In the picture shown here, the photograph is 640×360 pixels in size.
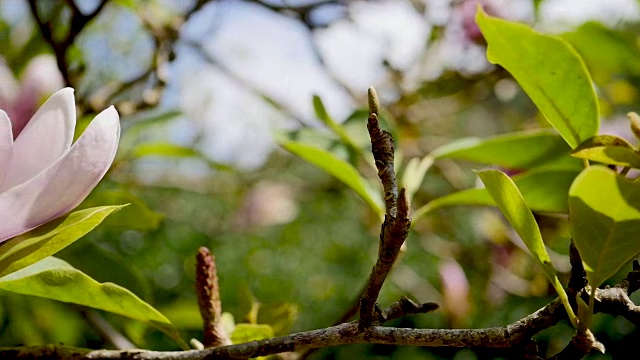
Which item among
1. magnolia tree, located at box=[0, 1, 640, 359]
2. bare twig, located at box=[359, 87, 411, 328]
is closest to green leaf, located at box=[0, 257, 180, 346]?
magnolia tree, located at box=[0, 1, 640, 359]

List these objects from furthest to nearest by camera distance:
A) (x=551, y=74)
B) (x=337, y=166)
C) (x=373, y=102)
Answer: (x=337, y=166), (x=551, y=74), (x=373, y=102)

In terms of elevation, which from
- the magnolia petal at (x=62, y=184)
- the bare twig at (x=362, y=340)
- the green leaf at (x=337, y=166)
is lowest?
the green leaf at (x=337, y=166)

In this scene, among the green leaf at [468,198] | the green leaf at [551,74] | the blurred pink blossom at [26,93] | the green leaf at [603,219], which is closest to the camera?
the green leaf at [603,219]

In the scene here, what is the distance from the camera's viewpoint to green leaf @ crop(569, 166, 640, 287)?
13.4 inches

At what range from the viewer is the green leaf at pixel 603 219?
34 cm

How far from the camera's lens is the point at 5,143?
39 cm

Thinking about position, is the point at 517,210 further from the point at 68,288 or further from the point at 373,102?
the point at 68,288

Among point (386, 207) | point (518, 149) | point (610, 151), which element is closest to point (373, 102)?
point (386, 207)

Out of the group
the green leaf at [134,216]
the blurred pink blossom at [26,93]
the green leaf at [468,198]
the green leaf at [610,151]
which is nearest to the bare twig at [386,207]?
the green leaf at [610,151]

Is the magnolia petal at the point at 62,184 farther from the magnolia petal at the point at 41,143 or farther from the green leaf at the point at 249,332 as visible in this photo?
the green leaf at the point at 249,332

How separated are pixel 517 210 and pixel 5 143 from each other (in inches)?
11.4

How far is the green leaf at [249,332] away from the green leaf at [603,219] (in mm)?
232

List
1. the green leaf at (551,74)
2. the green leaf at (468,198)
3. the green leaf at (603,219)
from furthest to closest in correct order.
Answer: the green leaf at (468,198)
the green leaf at (551,74)
the green leaf at (603,219)

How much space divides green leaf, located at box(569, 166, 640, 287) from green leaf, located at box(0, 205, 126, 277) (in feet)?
0.79
